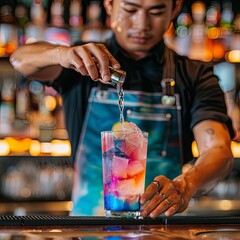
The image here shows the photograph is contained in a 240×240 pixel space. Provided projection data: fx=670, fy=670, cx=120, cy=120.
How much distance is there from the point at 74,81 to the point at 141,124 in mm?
305

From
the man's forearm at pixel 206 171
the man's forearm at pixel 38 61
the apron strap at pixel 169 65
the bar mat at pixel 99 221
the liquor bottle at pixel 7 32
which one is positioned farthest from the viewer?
the liquor bottle at pixel 7 32

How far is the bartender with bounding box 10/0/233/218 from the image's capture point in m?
2.44

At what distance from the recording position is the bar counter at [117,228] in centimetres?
143

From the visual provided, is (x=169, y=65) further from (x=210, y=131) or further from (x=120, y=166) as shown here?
(x=120, y=166)

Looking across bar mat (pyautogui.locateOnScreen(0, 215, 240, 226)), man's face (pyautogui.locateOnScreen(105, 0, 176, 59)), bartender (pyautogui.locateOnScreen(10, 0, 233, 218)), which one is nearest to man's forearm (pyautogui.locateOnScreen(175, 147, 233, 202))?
bartender (pyautogui.locateOnScreen(10, 0, 233, 218))

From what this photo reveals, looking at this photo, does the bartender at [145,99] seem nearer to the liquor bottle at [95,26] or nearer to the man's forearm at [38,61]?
the man's forearm at [38,61]

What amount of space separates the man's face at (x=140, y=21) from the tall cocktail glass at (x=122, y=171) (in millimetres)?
858

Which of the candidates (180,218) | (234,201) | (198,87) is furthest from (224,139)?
(234,201)

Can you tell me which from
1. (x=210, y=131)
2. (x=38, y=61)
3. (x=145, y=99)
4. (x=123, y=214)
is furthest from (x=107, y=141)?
(x=145, y=99)

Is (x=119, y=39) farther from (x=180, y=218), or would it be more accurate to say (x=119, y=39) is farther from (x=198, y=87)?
(x=180, y=218)

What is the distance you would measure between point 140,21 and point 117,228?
1.07 meters

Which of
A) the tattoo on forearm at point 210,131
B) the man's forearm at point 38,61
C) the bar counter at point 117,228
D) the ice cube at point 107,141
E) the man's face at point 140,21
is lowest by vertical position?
the bar counter at point 117,228

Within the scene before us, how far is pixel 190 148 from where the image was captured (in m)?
2.65

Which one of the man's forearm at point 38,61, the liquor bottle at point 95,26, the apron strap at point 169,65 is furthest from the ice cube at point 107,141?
the liquor bottle at point 95,26
